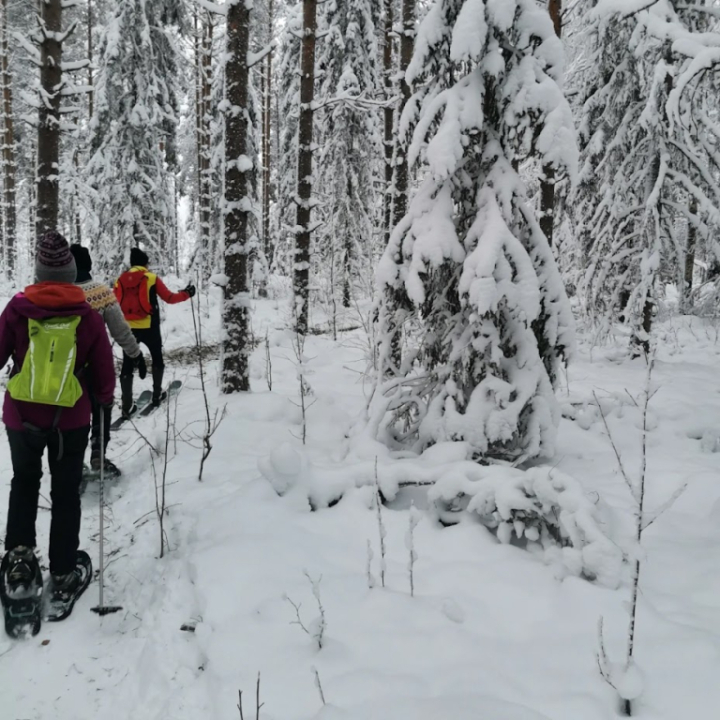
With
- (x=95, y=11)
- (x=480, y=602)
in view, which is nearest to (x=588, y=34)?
(x=480, y=602)

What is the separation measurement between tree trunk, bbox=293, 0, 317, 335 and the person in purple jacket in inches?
246

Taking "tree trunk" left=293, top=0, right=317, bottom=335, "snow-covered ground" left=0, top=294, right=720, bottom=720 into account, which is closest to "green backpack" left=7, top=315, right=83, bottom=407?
"snow-covered ground" left=0, top=294, right=720, bottom=720

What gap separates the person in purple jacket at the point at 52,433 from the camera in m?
3.38

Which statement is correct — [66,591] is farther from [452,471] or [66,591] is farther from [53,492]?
[452,471]

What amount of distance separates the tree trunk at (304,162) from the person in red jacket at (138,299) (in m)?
3.08

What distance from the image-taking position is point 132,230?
14.5 meters

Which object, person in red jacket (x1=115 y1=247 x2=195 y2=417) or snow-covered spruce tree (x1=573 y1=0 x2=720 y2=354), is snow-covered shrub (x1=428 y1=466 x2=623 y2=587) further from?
snow-covered spruce tree (x1=573 y1=0 x2=720 y2=354)

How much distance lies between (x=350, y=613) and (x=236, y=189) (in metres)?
5.85

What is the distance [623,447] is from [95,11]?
93.7 feet

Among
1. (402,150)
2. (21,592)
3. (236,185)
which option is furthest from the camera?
(402,150)

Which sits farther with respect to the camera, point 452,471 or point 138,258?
point 138,258

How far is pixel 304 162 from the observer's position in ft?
34.3

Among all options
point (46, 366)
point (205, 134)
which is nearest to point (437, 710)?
point (46, 366)

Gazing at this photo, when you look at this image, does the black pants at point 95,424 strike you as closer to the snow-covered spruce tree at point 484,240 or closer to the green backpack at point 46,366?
the green backpack at point 46,366
